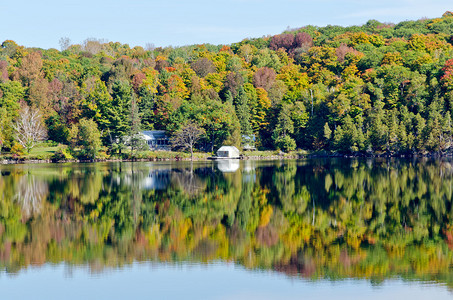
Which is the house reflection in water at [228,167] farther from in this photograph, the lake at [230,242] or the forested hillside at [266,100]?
the lake at [230,242]

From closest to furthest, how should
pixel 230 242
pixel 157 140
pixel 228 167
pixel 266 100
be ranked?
pixel 230 242 < pixel 228 167 < pixel 157 140 < pixel 266 100

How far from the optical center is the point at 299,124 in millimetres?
75125

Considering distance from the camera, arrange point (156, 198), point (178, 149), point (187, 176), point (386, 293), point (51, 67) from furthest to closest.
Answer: point (51, 67) → point (178, 149) → point (187, 176) → point (156, 198) → point (386, 293)

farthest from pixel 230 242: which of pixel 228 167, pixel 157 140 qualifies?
pixel 157 140

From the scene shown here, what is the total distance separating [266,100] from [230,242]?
209ft

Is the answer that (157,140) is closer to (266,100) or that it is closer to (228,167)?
(266,100)

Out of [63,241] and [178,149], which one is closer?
[63,241]

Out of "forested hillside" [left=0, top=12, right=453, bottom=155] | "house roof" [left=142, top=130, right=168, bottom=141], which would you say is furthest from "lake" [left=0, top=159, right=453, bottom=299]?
"house roof" [left=142, top=130, right=168, bottom=141]

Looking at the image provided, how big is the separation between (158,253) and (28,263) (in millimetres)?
4022

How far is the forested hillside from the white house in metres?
1.68

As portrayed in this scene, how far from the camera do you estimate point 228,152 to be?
68625 millimetres

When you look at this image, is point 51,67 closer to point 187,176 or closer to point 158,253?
point 187,176

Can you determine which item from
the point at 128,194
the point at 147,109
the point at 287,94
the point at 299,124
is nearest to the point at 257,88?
the point at 287,94

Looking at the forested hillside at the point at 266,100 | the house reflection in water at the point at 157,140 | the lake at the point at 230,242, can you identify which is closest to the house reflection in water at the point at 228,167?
the forested hillside at the point at 266,100
